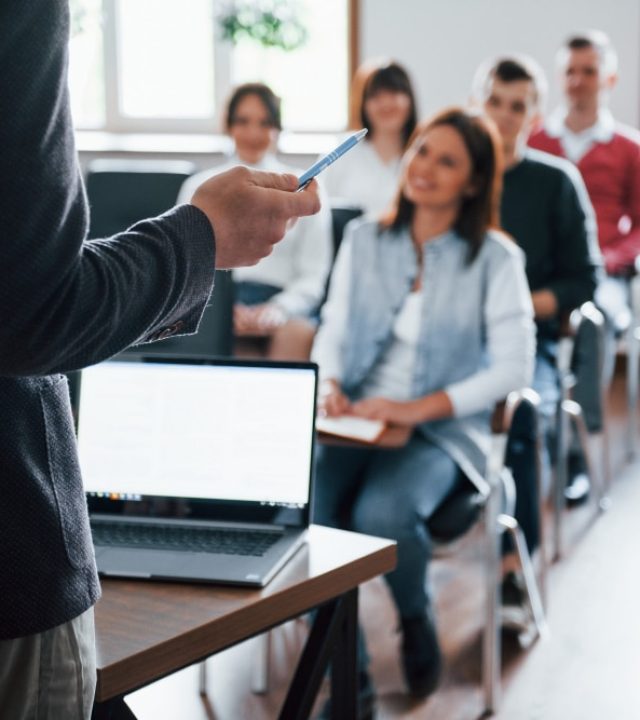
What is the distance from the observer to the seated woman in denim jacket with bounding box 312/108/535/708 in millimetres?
2404

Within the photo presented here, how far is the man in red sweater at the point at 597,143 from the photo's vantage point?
4363 mm

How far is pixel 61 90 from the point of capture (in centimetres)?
74

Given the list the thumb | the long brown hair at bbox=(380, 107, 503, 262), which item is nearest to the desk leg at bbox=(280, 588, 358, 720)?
the thumb

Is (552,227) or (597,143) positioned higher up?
(597,143)

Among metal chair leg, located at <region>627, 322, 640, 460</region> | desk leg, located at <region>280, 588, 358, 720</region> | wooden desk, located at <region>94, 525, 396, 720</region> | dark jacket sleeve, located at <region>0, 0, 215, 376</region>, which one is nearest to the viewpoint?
dark jacket sleeve, located at <region>0, 0, 215, 376</region>

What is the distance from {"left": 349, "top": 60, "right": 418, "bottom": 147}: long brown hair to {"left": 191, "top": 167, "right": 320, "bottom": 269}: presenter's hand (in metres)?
3.58

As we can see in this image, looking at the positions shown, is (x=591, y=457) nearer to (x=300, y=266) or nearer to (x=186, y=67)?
(x=300, y=266)

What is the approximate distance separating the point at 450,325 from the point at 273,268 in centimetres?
146

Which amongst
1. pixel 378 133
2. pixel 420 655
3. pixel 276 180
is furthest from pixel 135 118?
pixel 276 180

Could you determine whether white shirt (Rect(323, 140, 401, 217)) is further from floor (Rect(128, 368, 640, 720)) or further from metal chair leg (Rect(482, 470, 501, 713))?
metal chair leg (Rect(482, 470, 501, 713))

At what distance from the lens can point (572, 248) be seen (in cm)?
332

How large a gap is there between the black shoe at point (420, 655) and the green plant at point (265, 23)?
3.99m

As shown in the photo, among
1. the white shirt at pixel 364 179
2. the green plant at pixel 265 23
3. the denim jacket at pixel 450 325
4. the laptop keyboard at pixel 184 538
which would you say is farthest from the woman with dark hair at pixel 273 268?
the laptop keyboard at pixel 184 538

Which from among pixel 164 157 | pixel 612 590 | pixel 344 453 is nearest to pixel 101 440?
pixel 344 453
